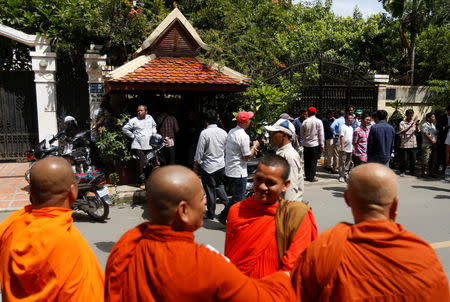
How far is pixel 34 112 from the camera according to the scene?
10.8 meters

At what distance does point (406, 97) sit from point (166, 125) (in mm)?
8653

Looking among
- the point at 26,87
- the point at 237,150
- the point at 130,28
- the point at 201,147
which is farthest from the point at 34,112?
the point at 237,150

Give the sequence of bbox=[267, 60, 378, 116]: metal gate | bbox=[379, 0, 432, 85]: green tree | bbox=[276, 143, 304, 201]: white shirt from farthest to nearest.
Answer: bbox=[379, 0, 432, 85]: green tree, bbox=[267, 60, 378, 116]: metal gate, bbox=[276, 143, 304, 201]: white shirt

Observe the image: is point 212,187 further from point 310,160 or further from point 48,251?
point 48,251

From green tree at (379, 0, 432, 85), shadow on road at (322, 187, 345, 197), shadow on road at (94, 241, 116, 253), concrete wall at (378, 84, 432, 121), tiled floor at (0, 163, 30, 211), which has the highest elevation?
green tree at (379, 0, 432, 85)

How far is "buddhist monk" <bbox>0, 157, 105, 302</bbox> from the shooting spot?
1.89 m

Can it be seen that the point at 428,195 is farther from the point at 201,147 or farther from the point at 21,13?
the point at 21,13

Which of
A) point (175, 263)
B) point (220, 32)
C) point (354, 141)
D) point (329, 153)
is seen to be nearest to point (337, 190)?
point (354, 141)

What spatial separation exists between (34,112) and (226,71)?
5747 mm

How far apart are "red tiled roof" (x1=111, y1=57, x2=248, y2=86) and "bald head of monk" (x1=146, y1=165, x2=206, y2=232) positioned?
263 inches

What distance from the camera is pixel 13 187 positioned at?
8148 millimetres

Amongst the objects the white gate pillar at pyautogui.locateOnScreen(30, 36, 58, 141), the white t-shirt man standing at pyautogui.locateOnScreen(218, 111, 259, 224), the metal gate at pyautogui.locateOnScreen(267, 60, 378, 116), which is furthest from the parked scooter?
the metal gate at pyautogui.locateOnScreen(267, 60, 378, 116)

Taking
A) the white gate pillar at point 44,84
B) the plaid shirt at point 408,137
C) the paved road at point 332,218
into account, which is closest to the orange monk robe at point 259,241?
the paved road at point 332,218

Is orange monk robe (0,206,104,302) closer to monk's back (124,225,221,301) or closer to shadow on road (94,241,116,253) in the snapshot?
monk's back (124,225,221,301)
